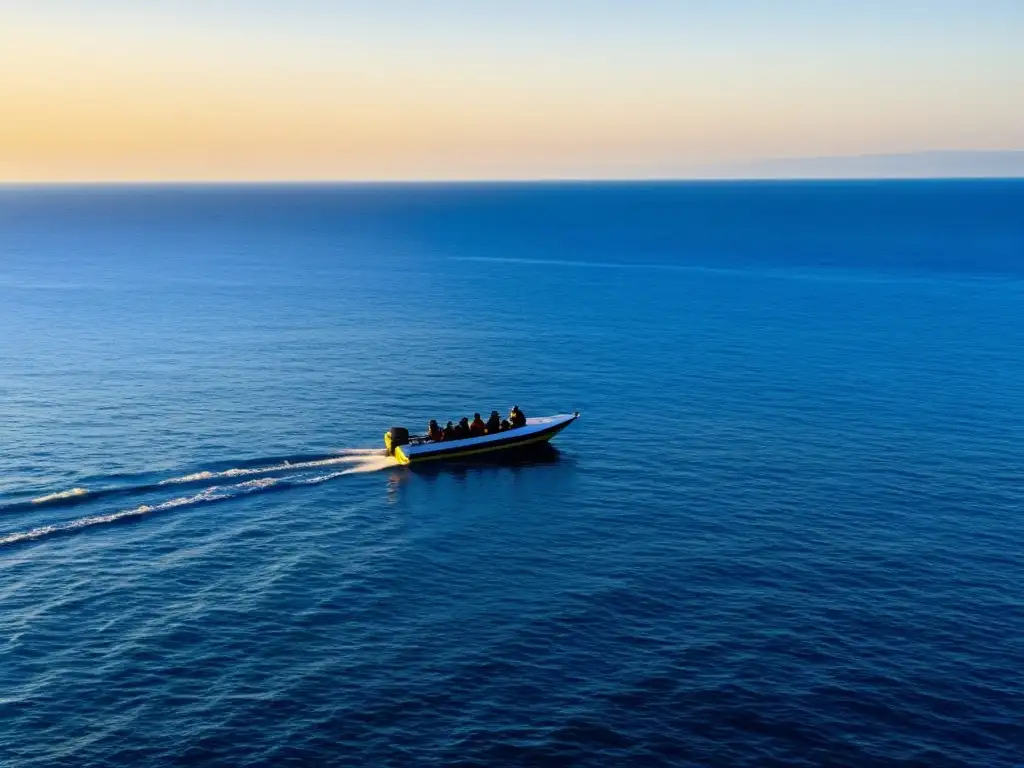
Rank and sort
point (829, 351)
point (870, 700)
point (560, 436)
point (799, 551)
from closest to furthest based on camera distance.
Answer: point (870, 700)
point (799, 551)
point (560, 436)
point (829, 351)

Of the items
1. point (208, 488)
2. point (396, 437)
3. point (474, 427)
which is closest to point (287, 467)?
point (208, 488)

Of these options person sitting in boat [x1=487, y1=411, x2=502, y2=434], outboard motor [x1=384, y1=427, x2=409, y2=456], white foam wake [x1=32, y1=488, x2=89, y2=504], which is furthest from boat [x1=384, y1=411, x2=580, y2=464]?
white foam wake [x1=32, y1=488, x2=89, y2=504]

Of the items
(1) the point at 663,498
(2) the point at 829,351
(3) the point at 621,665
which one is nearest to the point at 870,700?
(3) the point at 621,665

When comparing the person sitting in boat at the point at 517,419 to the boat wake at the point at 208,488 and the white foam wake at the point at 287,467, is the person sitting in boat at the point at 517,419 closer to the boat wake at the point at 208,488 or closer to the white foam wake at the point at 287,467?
the boat wake at the point at 208,488

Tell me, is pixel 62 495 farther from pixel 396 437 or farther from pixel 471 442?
pixel 471 442

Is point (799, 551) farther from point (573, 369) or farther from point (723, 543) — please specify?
point (573, 369)

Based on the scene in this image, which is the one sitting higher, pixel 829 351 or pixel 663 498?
pixel 829 351
